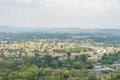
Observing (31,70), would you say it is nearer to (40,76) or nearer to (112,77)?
(40,76)

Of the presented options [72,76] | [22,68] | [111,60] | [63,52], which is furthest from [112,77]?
[63,52]

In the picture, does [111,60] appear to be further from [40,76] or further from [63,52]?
[40,76]

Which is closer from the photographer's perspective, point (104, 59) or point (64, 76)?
point (64, 76)

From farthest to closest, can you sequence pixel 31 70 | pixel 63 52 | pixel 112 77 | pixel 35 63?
pixel 63 52
pixel 35 63
pixel 31 70
pixel 112 77

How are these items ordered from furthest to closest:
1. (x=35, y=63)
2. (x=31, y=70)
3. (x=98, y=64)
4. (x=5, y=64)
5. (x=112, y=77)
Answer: (x=98, y=64), (x=35, y=63), (x=5, y=64), (x=31, y=70), (x=112, y=77)

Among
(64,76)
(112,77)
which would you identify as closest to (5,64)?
(64,76)

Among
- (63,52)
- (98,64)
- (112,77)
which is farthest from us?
(63,52)

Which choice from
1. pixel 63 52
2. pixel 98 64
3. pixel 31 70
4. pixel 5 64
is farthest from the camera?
pixel 63 52

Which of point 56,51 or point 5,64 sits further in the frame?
point 56,51
